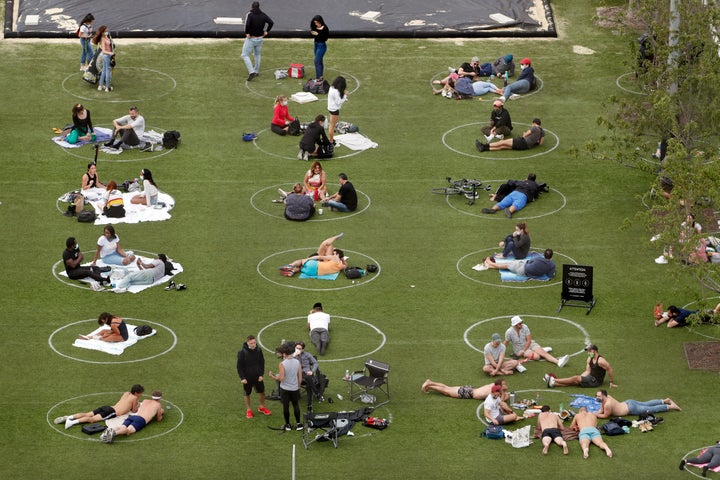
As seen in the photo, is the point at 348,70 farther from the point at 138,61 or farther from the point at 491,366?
the point at 491,366

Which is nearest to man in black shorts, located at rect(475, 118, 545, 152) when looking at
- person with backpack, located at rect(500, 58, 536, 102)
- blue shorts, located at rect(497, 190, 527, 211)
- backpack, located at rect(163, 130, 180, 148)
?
person with backpack, located at rect(500, 58, 536, 102)

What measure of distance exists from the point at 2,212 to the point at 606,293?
16790 mm

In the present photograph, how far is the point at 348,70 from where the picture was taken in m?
55.7

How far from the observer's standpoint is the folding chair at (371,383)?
35156 millimetres

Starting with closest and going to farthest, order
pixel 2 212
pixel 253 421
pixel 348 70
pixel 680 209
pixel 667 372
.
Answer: pixel 253 421
pixel 667 372
pixel 680 209
pixel 2 212
pixel 348 70

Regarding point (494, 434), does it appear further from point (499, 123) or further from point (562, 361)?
point (499, 123)

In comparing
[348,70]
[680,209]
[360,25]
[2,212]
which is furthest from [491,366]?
[360,25]

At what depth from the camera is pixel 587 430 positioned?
1323 inches

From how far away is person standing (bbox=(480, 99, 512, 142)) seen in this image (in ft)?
163

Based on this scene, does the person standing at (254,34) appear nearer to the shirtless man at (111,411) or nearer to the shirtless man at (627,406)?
the shirtless man at (111,411)

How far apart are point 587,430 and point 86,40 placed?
27.0 m

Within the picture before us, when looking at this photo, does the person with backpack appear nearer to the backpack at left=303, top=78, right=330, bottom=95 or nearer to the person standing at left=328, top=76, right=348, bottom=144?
the backpack at left=303, top=78, right=330, bottom=95

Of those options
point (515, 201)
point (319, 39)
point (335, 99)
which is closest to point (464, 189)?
point (515, 201)

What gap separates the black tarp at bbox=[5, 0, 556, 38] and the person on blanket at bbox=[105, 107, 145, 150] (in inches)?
370
